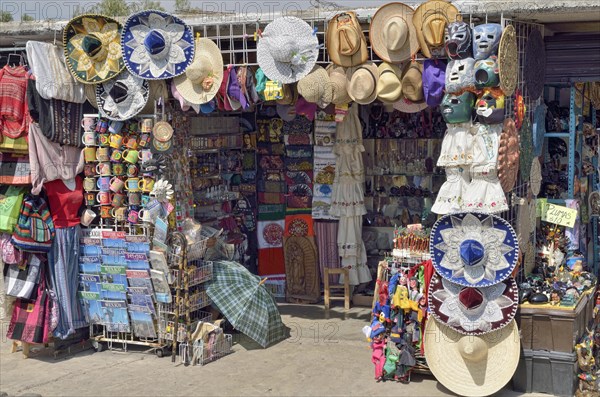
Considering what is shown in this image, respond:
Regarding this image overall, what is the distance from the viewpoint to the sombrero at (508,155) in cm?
826

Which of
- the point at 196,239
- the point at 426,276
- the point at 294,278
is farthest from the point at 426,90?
the point at 294,278

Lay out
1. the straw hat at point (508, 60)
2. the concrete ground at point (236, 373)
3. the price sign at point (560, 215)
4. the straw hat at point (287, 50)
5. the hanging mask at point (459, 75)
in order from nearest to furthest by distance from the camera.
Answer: the straw hat at point (508, 60)
the hanging mask at point (459, 75)
the concrete ground at point (236, 373)
the straw hat at point (287, 50)
the price sign at point (560, 215)

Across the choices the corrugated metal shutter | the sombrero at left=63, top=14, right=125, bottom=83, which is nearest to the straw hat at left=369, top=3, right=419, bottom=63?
the corrugated metal shutter

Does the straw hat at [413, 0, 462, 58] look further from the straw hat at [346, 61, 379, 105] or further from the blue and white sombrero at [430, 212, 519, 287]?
the blue and white sombrero at [430, 212, 519, 287]

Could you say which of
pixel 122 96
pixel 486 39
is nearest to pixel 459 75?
pixel 486 39

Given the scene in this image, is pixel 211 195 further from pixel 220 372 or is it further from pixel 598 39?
pixel 598 39

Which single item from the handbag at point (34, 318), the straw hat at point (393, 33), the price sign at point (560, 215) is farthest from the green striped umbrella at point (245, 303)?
the price sign at point (560, 215)

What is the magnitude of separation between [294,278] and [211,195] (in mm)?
1667

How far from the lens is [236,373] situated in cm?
924

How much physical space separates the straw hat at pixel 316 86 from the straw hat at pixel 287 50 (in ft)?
0.24

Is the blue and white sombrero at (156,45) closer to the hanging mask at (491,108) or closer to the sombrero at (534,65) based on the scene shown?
the hanging mask at (491,108)

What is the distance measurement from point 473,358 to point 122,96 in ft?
15.1

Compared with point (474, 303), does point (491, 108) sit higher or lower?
higher

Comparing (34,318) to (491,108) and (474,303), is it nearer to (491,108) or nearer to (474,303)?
(474,303)
